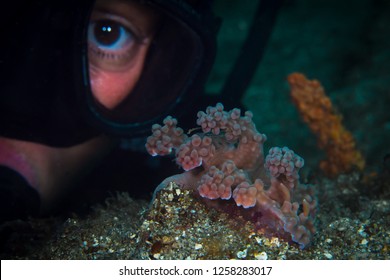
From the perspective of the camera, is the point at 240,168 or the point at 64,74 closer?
the point at 240,168

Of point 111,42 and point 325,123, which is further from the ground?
point 111,42

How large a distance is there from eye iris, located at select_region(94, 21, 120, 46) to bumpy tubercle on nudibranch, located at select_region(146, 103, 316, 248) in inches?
54.8

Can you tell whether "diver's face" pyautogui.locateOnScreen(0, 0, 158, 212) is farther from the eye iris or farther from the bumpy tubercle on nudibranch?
the bumpy tubercle on nudibranch

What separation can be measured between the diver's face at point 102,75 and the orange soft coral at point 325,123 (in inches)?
53.3

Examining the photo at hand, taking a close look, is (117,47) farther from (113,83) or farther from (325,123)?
(325,123)

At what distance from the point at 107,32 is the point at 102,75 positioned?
0.32 m

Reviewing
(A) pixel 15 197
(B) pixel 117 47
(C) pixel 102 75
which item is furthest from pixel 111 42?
(A) pixel 15 197

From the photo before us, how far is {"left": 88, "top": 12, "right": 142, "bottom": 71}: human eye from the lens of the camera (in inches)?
108

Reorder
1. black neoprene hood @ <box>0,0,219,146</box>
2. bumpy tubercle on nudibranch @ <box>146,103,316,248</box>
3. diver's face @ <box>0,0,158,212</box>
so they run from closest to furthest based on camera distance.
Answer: bumpy tubercle on nudibranch @ <box>146,103,316,248</box> < black neoprene hood @ <box>0,0,219,146</box> < diver's face @ <box>0,0,158,212</box>

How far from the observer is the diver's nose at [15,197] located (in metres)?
2.12

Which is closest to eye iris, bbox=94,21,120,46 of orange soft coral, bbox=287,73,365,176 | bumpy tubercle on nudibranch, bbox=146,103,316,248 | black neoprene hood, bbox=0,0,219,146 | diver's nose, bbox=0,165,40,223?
black neoprene hood, bbox=0,0,219,146

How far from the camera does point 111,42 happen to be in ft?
9.37

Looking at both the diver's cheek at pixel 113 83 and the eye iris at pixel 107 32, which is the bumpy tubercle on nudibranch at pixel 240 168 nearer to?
the diver's cheek at pixel 113 83

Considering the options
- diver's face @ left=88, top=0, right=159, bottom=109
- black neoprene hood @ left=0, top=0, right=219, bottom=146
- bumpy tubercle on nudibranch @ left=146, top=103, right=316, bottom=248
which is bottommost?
bumpy tubercle on nudibranch @ left=146, top=103, right=316, bottom=248
